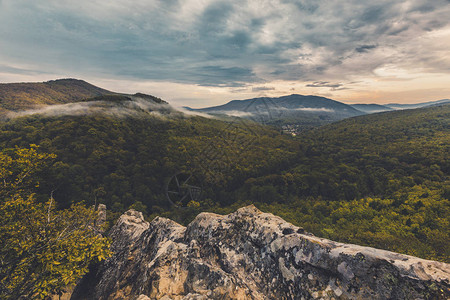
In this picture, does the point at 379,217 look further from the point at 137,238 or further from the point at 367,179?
the point at 137,238

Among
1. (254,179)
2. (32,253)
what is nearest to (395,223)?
(254,179)

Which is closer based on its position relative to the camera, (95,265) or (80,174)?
(95,265)

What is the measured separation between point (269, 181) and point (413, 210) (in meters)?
45.1

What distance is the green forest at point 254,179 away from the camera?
1597 inches

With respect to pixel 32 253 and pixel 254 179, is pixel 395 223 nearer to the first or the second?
pixel 254 179

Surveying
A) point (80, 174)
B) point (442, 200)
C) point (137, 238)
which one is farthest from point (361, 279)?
point (80, 174)

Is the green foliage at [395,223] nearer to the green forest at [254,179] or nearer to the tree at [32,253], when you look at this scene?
the green forest at [254,179]

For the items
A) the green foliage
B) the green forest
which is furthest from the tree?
the green forest

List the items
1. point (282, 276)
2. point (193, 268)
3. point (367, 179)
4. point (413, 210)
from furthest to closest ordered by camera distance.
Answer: point (367, 179), point (413, 210), point (193, 268), point (282, 276)

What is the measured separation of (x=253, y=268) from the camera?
332 inches

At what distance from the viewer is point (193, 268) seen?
8891mm

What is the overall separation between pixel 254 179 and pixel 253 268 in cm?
7248

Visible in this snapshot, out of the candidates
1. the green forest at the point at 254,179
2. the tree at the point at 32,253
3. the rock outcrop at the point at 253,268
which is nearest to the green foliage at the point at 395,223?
the green forest at the point at 254,179

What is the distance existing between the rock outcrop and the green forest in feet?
102
